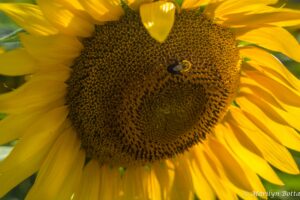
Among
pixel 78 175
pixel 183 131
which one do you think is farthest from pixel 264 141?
pixel 78 175

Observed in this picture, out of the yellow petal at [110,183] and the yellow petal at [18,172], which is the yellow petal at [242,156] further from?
the yellow petal at [18,172]

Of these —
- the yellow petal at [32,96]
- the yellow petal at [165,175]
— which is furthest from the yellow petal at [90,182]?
the yellow petal at [32,96]

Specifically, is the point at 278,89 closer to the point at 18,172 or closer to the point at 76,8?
the point at 76,8

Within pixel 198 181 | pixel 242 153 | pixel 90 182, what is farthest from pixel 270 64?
pixel 90 182

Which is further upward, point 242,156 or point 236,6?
point 236,6

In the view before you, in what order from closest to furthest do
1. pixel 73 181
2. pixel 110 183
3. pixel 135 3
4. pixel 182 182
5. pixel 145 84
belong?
pixel 135 3 < pixel 145 84 < pixel 73 181 < pixel 110 183 < pixel 182 182

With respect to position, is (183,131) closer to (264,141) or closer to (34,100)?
(264,141)
